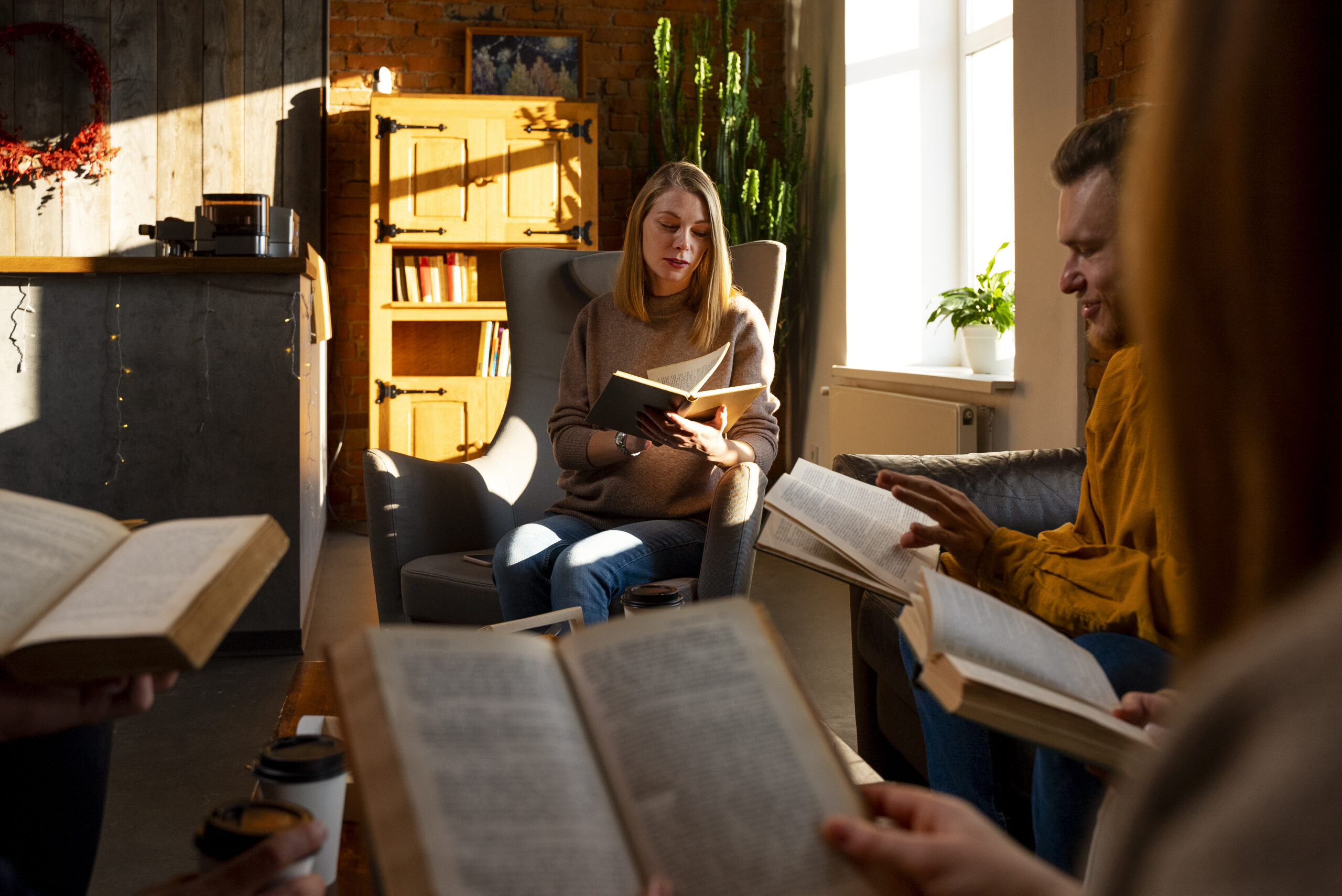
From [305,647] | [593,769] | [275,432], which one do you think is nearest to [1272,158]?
[593,769]

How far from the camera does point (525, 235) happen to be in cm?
455

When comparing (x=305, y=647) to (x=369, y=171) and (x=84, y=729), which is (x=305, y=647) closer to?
(x=84, y=729)

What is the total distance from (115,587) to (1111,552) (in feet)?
3.45

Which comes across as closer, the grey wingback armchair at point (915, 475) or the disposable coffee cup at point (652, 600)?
the disposable coffee cup at point (652, 600)

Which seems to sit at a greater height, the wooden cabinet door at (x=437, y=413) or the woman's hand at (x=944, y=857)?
the wooden cabinet door at (x=437, y=413)

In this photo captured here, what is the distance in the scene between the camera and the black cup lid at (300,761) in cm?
83

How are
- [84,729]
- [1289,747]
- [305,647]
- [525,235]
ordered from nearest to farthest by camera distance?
[1289,747]
[84,729]
[305,647]
[525,235]

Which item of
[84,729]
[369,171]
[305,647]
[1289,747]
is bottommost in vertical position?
[305,647]

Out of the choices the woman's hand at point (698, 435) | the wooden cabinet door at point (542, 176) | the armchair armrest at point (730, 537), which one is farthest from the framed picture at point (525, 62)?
the armchair armrest at point (730, 537)

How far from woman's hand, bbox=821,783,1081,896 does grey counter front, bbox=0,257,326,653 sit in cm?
246

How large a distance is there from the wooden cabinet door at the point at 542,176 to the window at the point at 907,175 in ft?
4.00

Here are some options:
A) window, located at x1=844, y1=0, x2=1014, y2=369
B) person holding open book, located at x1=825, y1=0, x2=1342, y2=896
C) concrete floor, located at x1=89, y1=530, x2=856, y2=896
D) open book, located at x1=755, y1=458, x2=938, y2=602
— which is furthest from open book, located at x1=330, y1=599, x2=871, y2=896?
window, located at x1=844, y1=0, x2=1014, y2=369

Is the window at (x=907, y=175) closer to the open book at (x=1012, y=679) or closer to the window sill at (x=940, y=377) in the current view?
the window sill at (x=940, y=377)

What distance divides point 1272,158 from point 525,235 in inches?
174
